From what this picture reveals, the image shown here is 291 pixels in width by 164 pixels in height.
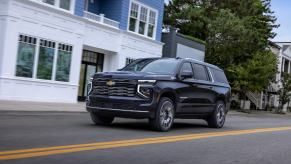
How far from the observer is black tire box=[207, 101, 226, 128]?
50.9 ft

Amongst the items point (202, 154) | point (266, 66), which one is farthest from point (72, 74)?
point (266, 66)

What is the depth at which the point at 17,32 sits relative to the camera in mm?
20531

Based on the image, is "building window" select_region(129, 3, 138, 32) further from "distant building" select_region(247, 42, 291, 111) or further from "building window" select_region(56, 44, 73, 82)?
"distant building" select_region(247, 42, 291, 111)

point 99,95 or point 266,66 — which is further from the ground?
point 266,66

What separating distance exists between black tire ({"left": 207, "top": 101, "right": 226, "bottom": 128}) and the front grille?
4179 mm

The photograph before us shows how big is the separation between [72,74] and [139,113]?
504 inches

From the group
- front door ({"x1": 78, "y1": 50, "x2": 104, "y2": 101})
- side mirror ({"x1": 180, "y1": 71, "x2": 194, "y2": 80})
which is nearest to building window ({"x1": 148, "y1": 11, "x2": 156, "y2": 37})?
front door ({"x1": 78, "y1": 50, "x2": 104, "y2": 101})

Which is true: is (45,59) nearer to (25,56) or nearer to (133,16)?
(25,56)

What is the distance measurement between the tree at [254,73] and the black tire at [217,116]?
74.7ft

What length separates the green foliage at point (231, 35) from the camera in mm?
38438

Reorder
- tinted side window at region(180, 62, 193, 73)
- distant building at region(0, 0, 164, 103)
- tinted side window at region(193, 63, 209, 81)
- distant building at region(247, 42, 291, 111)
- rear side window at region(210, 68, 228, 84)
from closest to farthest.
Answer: tinted side window at region(180, 62, 193, 73) < tinted side window at region(193, 63, 209, 81) < rear side window at region(210, 68, 228, 84) < distant building at region(0, 0, 164, 103) < distant building at region(247, 42, 291, 111)

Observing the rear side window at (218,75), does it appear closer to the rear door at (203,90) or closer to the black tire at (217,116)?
the rear door at (203,90)

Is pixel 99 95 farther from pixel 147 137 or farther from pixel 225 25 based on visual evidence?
pixel 225 25

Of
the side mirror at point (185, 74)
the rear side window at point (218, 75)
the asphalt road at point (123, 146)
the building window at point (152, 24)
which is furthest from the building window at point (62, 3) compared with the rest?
the asphalt road at point (123, 146)
